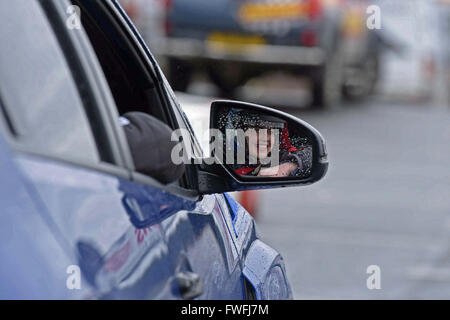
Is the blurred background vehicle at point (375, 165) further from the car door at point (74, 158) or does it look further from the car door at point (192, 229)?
the car door at point (74, 158)

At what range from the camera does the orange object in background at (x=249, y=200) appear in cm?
745

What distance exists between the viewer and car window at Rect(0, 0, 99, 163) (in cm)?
165

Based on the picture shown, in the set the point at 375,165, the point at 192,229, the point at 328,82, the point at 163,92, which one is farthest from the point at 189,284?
the point at 328,82

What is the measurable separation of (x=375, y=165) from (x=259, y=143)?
28.7 ft

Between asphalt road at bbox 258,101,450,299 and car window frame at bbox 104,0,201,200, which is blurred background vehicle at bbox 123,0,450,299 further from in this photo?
car window frame at bbox 104,0,201,200

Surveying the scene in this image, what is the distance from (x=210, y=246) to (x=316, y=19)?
11481 mm

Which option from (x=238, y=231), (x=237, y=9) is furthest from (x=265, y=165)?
(x=237, y=9)

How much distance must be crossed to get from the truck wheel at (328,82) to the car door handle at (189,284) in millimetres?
12073

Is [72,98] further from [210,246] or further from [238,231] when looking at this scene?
[238,231]

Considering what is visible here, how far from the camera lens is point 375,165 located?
10930 millimetres

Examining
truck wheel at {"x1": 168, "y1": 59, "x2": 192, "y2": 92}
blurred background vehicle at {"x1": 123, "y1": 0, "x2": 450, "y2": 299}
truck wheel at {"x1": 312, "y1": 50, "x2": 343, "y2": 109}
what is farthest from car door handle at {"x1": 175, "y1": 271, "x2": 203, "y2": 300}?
truck wheel at {"x1": 312, "y1": 50, "x2": 343, "y2": 109}

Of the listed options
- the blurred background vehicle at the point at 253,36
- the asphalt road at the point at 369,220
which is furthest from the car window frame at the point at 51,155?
the blurred background vehicle at the point at 253,36

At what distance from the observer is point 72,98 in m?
1.82
